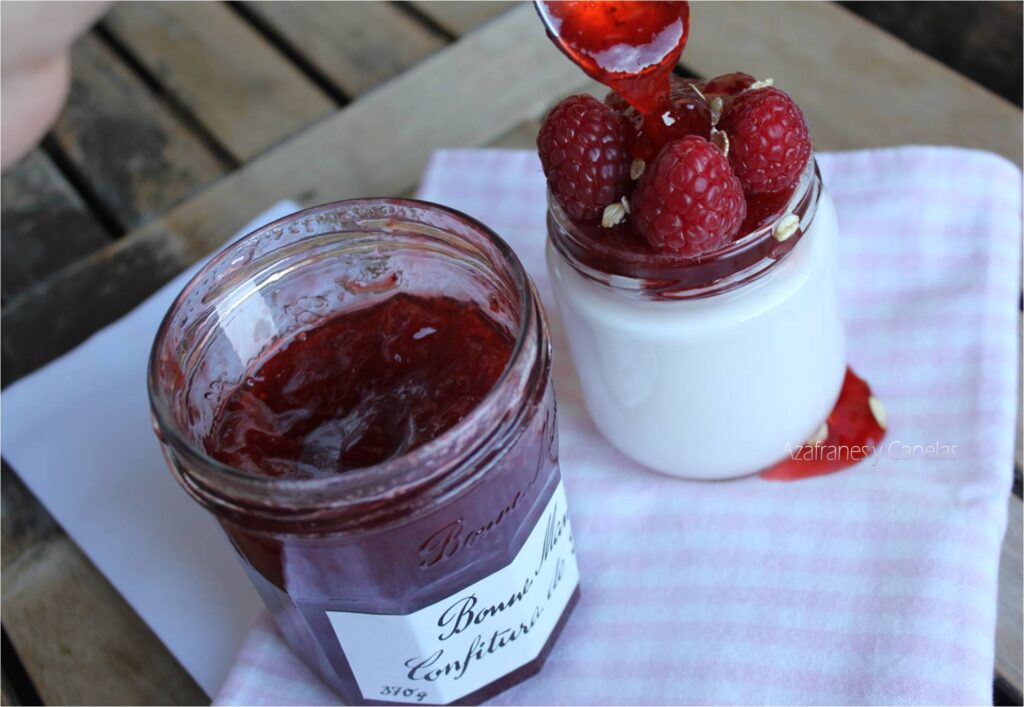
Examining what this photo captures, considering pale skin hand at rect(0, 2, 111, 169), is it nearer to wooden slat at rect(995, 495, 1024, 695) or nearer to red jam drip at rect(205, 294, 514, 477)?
red jam drip at rect(205, 294, 514, 477)

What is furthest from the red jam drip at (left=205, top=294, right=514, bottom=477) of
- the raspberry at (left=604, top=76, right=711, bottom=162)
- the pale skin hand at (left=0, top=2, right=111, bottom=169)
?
the pale skin hand at (left=0, top=2, right=111, bottom=169)

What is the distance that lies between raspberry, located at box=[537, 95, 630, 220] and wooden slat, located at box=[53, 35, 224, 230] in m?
0.50

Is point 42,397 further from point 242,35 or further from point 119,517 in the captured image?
point 242,35

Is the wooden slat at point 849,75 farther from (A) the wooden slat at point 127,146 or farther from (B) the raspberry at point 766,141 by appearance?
(A) the wooden slat at point 127,146

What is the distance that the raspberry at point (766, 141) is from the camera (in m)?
0.56

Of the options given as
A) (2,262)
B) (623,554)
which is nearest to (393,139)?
(2,262)

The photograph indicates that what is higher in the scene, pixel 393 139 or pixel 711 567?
pixel 393 139

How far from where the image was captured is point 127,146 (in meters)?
1.01

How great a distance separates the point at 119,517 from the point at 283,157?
38cm

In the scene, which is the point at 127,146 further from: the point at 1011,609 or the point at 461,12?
the point at 1011,609

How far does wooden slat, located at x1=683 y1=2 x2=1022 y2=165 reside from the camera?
860 mm

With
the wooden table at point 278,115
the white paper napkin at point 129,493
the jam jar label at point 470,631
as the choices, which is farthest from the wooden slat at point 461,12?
the jam jar label at point 470,631

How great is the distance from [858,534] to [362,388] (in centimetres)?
32

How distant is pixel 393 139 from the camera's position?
959mm
